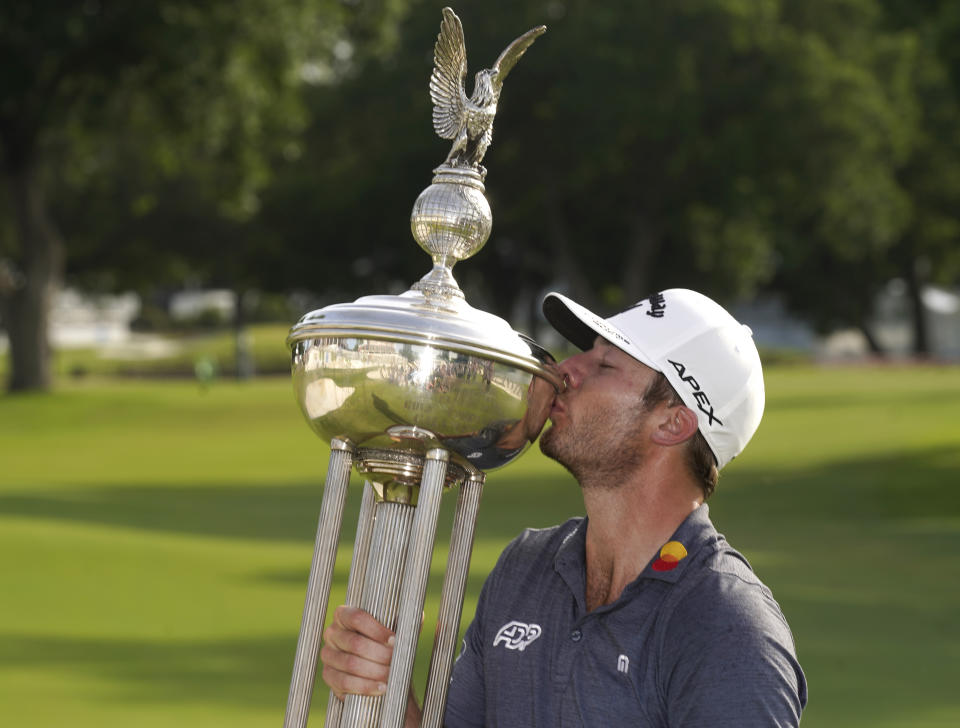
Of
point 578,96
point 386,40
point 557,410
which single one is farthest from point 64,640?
point 578,96

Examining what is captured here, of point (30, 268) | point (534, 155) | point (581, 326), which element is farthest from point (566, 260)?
point (581, 326)

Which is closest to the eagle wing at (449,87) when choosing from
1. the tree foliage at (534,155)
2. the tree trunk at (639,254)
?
the tree foliage at (534,155)

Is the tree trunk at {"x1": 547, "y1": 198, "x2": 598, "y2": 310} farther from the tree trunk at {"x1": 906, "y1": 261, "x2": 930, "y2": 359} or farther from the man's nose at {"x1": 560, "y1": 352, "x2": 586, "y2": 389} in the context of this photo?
the man's nose at {"x1": 560, "y1": 352, "x2": 586, "y2": 389}

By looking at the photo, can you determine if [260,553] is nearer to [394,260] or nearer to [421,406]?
[421,406]

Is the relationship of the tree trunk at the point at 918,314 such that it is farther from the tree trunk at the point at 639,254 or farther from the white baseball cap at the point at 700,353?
the white baseball cap at the point at 700,353

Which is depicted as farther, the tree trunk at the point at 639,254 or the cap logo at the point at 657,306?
the tree trunk at the point at 639,254

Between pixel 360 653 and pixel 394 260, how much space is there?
169 ft

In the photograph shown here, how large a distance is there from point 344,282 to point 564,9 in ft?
45.6

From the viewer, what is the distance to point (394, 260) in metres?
53.9

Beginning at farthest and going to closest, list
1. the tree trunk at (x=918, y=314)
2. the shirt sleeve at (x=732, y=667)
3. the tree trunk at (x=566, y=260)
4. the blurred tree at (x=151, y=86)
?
the tree trunk at (x=918, y=314) → the tree trunk at (x=566, y=260) → the blurred tree at (x=151, y=86) → the shirt sleeve at (x=732, y=667)

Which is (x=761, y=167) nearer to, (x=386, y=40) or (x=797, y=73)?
(x=797, y=73)

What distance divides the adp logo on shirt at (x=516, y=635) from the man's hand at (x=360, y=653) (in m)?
0.38

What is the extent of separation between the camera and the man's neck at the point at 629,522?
3.11 meters

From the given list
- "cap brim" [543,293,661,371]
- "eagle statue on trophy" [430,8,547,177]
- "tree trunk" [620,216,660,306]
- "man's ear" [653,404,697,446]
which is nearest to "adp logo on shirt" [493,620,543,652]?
"man's ear" [653,404,697,446]
